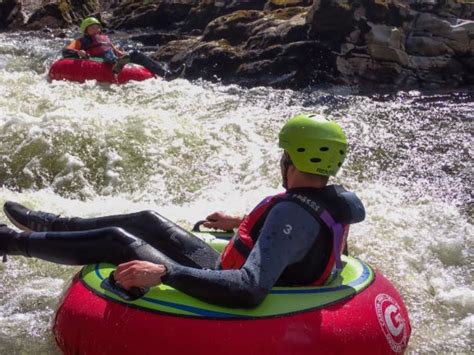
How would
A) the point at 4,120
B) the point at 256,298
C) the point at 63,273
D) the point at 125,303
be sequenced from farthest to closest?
the point at 4,120 < the point at 63,273 < the point at 125,303 < the point at 256,298

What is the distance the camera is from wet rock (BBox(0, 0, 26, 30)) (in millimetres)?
22828

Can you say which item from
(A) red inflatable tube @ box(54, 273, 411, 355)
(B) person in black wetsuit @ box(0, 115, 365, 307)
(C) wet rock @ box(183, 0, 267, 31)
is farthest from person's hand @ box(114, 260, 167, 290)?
(C) wet rock @ box(183, 0, 267, 31)

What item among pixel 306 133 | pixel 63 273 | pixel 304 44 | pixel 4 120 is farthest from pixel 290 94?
pixel 306 133

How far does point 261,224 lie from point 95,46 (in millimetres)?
9802

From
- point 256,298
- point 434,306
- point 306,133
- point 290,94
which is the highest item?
point 306,133

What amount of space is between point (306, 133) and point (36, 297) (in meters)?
2.59

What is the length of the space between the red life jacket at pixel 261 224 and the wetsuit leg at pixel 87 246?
A: 1.47ft

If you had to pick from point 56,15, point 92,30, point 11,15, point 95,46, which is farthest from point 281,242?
point 11,15

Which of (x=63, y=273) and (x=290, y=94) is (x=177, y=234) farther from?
(x=290, y=94)

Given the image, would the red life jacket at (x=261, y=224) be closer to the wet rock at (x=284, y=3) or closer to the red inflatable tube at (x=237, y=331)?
the red inflatable tube at (x=237, y=331)

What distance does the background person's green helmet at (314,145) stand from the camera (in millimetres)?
3273

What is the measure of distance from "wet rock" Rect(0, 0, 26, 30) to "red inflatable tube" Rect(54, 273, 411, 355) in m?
21.3

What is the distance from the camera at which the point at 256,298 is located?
3.11 m

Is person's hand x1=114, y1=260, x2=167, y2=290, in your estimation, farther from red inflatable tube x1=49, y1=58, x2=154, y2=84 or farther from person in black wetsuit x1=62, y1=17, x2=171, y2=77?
person in black wetsuit x1=62, y1=17, x2=171, y2=77
